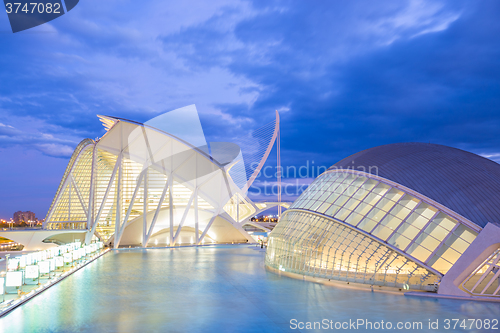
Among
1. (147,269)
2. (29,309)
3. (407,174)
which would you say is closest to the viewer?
(29,309)

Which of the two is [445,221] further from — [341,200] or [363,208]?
[341,200]

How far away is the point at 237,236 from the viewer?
40.3 meters

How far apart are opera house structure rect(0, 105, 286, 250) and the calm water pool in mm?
20258

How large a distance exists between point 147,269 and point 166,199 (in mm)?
19918

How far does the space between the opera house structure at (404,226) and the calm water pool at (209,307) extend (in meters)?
1.31

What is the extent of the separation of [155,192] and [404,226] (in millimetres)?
30746

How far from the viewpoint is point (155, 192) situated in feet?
134

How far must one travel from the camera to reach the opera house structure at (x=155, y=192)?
35.6 meters

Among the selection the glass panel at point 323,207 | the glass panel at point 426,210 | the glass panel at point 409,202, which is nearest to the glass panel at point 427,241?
the glass panel at point 426,210

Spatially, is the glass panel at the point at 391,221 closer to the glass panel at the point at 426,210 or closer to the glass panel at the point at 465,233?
the glass panel at the point at 426,210

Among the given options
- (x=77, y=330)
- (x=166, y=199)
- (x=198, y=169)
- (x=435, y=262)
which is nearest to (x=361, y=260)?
(x=435, y=262)

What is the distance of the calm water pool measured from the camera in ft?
31.0

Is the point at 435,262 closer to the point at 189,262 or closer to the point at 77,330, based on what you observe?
the point at 77,330

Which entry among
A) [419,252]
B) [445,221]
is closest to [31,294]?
[419,252]
